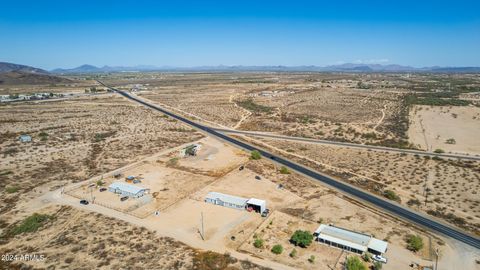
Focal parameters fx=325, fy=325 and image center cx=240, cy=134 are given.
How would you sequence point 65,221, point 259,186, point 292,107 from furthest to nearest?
1. point 292,107
2. point 259,186
3. point 65,221

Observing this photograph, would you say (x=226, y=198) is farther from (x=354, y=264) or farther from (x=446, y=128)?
(x=446, y=128)

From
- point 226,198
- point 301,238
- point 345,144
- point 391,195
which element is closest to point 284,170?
point 226,198

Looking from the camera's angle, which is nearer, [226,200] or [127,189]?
[226,200]

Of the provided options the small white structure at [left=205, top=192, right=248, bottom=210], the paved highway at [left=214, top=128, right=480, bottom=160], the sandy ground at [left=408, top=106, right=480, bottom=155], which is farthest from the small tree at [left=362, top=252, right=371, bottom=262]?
the sandy ground at [left=408, top=106, right=480, bottom=155]

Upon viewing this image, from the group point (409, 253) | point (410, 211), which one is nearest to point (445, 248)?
point (409, 253)

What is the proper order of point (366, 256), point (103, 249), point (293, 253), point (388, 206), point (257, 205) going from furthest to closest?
point (388, 206)
point (257, 205)
point (103, 249)
point (293, 253)
point (366, 256)

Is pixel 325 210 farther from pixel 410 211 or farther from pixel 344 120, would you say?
pixel 344 120

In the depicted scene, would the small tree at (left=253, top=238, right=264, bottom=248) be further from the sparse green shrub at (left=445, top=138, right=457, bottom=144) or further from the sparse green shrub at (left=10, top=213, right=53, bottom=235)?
the sparse green shrub at (left=445, top=138, right=457, bottom=144)
